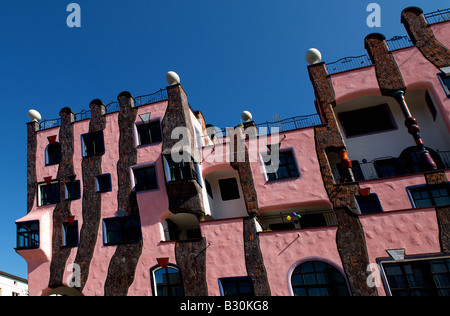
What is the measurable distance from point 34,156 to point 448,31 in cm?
2837

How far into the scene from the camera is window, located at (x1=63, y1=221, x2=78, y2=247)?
19891mm

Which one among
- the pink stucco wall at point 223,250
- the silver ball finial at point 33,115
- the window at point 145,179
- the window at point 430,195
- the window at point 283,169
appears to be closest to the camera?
the window at point 430,195

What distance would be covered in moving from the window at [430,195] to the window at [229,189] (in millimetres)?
9852

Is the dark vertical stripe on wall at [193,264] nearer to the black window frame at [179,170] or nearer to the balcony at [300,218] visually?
the black window frame at [179,170]

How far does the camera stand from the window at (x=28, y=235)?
19.7 meters

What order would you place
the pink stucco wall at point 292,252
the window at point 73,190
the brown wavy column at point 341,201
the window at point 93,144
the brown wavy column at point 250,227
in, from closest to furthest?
the brown wavy column at point 341,201, the pink stucco wall at point 292,252, the brown wavy column at point 250,227, the window at point 73,190, the window at point 93,144

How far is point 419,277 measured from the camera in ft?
46.8

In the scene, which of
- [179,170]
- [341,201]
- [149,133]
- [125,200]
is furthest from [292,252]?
[149,133]

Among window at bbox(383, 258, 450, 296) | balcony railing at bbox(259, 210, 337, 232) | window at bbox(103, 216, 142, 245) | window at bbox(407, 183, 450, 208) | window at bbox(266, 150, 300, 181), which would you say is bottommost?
window at bbox(383, 258, 450, 296)

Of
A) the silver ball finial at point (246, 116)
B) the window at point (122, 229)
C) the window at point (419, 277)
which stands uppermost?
the silver ball finial at point (246, 116)

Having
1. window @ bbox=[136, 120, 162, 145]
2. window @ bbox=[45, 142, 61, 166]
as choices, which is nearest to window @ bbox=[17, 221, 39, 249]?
window @ bbox=[45, 142, 61, 166]

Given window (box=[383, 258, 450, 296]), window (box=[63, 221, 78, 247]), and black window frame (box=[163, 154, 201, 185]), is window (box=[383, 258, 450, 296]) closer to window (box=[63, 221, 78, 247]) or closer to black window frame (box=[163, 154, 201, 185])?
black window frame (box=[163, 154, 201, 185])

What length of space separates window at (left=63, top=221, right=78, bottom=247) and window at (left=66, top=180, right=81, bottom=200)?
1.73m

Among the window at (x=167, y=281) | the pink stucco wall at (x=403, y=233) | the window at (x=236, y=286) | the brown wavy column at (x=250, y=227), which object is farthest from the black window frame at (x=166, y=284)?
the pink stucco wall at (x=403, y=233)
